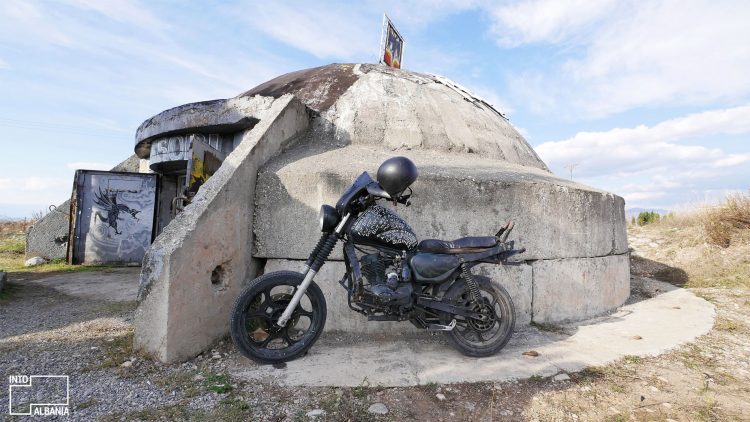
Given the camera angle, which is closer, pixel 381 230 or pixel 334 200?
pixel 381 230

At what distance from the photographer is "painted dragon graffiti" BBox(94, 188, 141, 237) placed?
338 inches

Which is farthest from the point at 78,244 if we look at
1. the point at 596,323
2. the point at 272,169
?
the point at 596,323

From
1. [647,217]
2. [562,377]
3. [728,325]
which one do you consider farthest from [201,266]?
[647,217]

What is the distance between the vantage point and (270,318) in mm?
3213

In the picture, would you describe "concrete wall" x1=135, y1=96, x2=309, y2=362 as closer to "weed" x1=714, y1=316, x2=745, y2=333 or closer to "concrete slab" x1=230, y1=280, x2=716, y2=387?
"concrete slab" x1=230, y1=280, x2=716, y2=387

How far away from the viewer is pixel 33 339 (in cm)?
374

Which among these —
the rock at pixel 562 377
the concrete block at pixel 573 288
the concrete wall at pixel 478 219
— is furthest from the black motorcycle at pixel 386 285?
the concrete block at pixel 573 288

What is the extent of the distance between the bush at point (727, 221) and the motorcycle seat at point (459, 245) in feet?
33.3

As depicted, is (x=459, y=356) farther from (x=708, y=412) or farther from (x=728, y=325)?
(x=728, y=325)

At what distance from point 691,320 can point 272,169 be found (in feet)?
16.7

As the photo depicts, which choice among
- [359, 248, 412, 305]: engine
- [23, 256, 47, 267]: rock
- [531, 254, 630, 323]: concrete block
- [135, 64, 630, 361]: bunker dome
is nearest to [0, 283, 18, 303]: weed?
[23, 256, 47, 267]: rock

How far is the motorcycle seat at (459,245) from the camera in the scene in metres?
3.41

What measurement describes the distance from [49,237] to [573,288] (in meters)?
10.9

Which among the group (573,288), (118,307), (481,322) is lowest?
(118,307)
